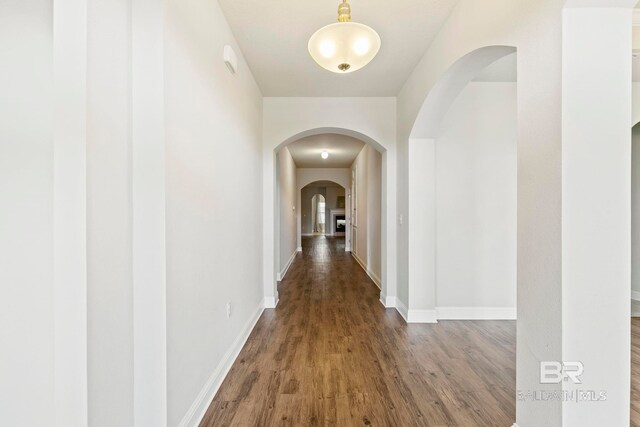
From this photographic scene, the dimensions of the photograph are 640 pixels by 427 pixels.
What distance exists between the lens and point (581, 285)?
1.18 metres

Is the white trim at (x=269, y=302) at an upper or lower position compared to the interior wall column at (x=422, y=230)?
lower

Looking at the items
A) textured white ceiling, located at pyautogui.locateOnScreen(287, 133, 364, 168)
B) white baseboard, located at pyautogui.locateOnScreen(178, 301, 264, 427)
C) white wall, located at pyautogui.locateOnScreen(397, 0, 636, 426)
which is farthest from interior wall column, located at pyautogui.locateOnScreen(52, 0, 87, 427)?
textured white ceiling, located at pyautogui.locateOnScreen(287, 133, 364, 168)

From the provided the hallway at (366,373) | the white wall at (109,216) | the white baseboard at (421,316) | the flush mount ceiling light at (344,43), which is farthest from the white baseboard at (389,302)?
the white wall at (109,216)

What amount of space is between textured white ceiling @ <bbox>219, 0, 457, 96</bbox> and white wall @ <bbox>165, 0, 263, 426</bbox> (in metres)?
0.19

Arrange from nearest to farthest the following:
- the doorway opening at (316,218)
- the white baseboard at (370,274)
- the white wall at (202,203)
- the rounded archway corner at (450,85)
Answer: the white wall at (202,203) → the rounded archway corner at (450,85) → the white baseboard at (370,274) → the doorway opening at (316,218)

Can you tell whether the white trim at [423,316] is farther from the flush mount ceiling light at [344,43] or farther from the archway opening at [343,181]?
the flush mount ceiling light at [344,43]

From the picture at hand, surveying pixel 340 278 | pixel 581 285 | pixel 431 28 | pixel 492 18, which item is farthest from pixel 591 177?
pixel 340 278

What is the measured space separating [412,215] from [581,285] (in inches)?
80.7

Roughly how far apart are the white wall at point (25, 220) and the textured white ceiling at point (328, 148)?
4847mm

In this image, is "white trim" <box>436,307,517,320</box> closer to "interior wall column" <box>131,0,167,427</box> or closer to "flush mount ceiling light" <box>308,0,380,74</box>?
"flush mount ceiling light" <box>308,0,380,74</box>

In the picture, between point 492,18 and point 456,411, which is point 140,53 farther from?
point 456,411

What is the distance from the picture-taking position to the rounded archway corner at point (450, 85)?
6.22 ft

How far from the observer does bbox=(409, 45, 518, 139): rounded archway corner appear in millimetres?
1897

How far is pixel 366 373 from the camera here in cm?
217
